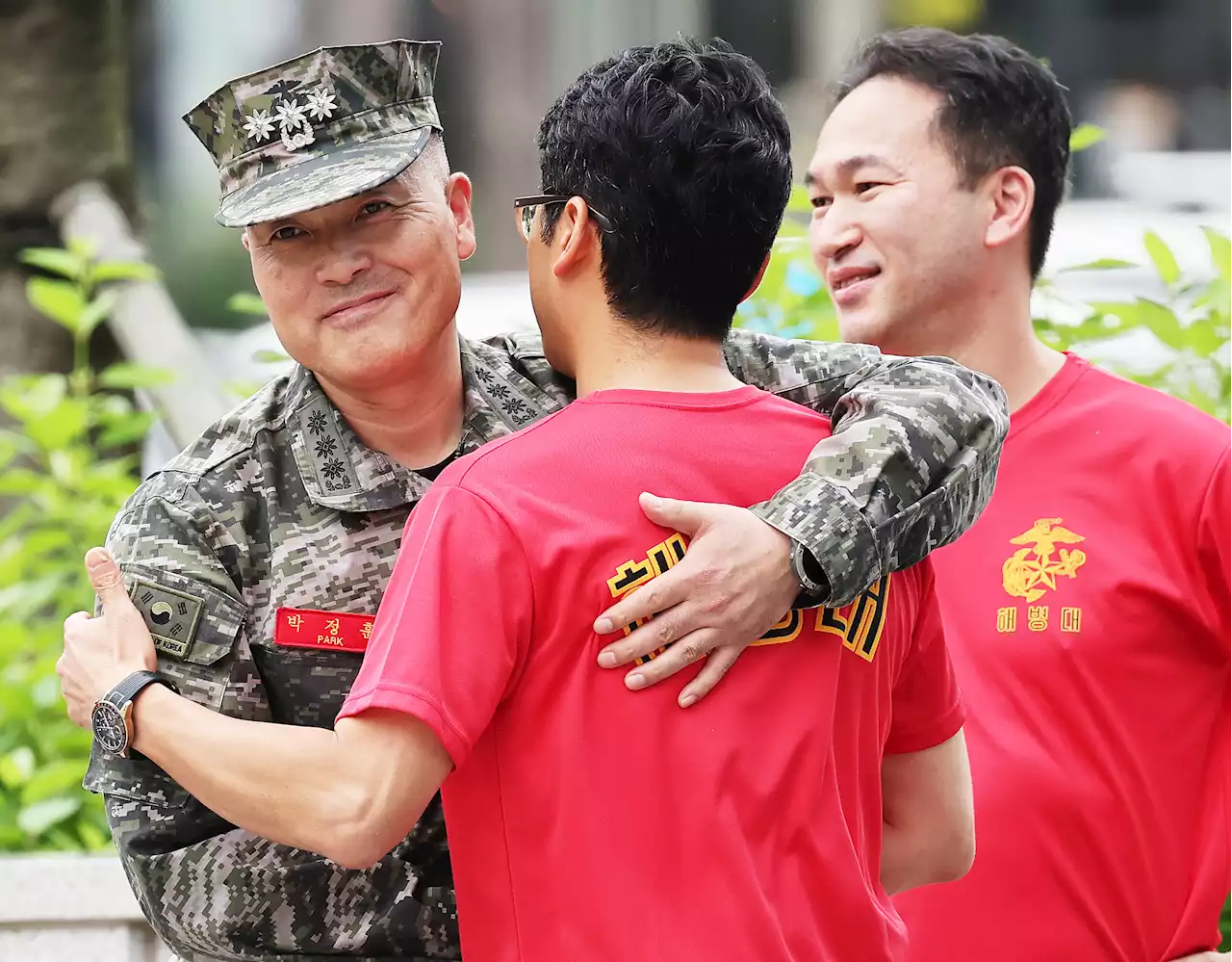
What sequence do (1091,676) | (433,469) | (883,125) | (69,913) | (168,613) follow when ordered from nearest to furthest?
(168,613)
(433,469)
(1091,676)
(883,125)
(69,913)

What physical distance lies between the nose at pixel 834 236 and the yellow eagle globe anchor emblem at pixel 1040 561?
23.5 inches

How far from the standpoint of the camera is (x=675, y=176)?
162 centimetres

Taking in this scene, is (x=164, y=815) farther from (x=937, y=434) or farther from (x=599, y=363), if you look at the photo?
(x=937, y=434)

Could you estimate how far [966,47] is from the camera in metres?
2.79

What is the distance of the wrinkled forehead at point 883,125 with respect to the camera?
269 centimetres

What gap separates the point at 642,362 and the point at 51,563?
229 cm

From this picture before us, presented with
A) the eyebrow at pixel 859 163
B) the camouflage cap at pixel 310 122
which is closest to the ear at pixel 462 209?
the camouflage cap at pixel 310 122

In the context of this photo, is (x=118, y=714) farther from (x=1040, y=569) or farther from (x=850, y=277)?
(x=850, y=277)

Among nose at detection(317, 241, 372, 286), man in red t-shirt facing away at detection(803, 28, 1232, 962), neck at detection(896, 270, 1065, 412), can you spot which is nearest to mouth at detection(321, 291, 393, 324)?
nose at detection(317, 241, 372, 286)

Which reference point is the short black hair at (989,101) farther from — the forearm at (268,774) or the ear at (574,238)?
the forearm at (268,774)

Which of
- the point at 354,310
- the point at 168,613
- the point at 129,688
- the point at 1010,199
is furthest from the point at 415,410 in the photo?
the point at 1010,199

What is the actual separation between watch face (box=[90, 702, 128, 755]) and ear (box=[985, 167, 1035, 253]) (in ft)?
5.61

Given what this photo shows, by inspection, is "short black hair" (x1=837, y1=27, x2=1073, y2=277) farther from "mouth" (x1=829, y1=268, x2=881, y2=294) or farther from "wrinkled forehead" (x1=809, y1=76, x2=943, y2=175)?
"mouth" (x1=829, y1=268, x2=881, y2=294)

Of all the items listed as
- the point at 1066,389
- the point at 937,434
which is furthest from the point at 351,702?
the point at 1066,389
